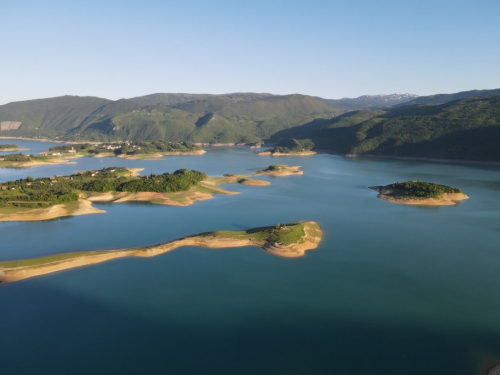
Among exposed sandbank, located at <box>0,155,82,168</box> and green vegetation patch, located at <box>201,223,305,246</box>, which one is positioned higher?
exposed sandbank, located at <box>0,155,82,168</box>

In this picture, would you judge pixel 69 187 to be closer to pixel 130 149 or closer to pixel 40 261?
pixel 40 261

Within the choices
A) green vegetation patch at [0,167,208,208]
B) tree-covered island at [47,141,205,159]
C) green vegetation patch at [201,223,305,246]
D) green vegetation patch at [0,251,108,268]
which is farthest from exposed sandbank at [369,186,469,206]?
tree-covered island at [47,141,205,159]

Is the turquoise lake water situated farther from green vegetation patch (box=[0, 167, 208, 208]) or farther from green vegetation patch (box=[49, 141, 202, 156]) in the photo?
green vegetation patch (box=[49, 141, 202, 156])

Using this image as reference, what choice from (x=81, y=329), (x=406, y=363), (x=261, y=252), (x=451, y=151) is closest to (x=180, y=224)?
(x=261, y=252)

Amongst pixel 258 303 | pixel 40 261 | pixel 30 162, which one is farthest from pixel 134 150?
pixel 258 303

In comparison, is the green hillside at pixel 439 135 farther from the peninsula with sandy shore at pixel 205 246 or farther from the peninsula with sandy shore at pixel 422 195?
the peninsula with sandy shore at pixel 205 246

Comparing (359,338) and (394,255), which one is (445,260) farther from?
(359,338)
